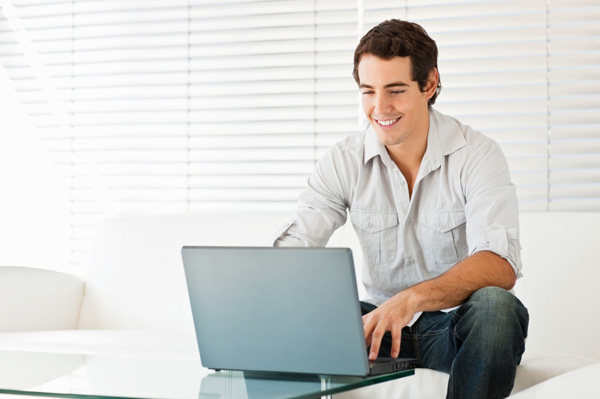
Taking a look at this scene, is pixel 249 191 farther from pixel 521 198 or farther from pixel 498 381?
pixel 498 381

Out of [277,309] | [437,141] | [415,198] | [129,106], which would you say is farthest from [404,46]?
[129,106]

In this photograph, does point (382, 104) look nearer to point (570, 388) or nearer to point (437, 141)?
point (437, 141)

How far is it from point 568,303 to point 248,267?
1.30 m

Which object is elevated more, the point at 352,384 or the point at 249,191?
the point at 249,191

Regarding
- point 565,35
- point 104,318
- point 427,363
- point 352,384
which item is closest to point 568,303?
point 427,363

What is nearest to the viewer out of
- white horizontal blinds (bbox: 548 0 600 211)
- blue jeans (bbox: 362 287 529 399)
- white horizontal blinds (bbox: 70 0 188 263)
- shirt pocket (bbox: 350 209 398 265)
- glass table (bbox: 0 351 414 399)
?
glass table (bbox: 0 351 414 399)

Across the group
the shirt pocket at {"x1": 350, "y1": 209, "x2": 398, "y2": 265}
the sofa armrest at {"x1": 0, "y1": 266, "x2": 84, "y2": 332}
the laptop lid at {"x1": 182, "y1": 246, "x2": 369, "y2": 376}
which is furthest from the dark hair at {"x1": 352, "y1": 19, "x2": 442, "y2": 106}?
the sofa armrest at {"x1": 0, "y1": 266, "x2": 84, "y2": 332}

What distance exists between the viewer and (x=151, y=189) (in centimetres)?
334

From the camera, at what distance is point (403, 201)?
79.7 inches

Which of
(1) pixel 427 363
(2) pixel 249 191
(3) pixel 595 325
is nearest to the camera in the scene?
(1) pixel 427 363

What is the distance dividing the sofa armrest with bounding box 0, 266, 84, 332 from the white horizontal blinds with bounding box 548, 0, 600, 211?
5.92 feet

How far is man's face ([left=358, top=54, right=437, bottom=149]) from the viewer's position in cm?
197

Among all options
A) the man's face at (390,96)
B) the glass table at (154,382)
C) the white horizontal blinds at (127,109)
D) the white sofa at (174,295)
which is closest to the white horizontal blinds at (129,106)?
the white horizontal blinds at (127,109)

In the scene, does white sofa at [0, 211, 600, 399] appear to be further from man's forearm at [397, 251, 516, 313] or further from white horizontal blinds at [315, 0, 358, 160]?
white horizontal blinds at [315, 0, 358, 160]
